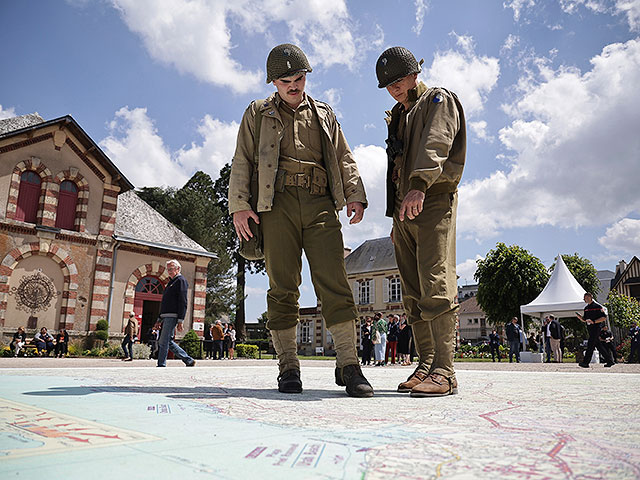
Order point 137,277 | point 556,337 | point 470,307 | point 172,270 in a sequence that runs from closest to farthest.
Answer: point 172,270, point 556,337, point 137,277, point 470,307

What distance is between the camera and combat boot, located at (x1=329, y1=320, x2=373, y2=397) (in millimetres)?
2725

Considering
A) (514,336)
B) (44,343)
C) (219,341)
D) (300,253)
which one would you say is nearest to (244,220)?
(300,253)

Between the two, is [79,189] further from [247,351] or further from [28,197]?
[247,351]

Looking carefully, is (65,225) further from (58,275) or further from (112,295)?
(112,295)

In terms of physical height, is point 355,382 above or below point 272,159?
below

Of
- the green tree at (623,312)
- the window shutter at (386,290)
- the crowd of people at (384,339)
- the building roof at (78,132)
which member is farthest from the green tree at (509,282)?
the building roof at (78,132)

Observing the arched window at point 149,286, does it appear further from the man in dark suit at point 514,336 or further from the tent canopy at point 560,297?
the tent canopy at point 560,297

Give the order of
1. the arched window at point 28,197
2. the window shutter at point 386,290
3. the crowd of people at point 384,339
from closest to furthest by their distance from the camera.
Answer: the crowd of people at point 384,339 < the arched window at point 28,197 < the window shutter at point 386,290

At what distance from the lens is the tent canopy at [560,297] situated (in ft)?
59.5

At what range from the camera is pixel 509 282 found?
113 feet

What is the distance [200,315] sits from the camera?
22.1 meters

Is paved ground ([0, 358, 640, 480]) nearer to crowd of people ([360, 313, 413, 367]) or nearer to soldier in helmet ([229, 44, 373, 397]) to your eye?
soldier in helmet ([229, 44, 373, 397])

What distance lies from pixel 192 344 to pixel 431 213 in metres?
17.8

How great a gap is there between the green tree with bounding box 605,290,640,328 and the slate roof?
3664cm
